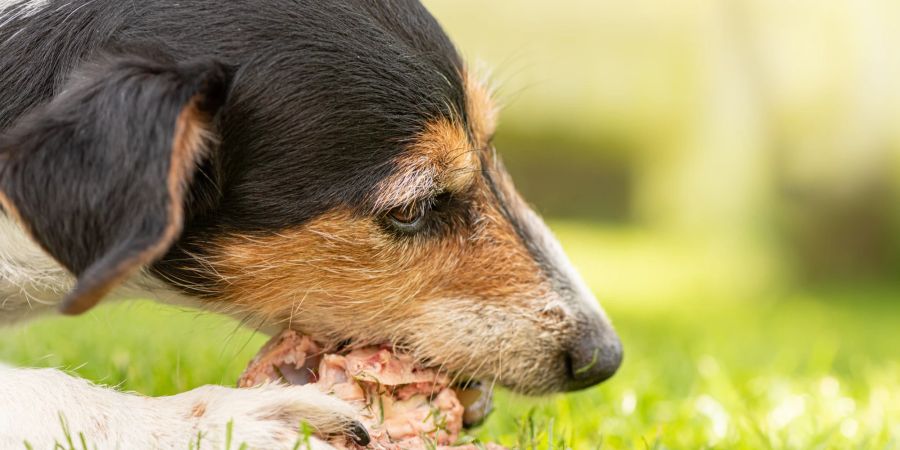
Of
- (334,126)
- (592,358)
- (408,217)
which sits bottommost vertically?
(592,358)

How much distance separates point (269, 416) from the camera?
3.24 metres

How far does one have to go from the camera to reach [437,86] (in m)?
3.90

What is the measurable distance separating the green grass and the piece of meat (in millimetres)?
323

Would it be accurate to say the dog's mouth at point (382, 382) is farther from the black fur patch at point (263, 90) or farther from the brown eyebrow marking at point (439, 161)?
the brown eyebrow marking at point (439, 161)

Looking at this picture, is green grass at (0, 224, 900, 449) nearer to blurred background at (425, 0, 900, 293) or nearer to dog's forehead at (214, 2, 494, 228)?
dog's forehead at (214, 2, 494, 228)

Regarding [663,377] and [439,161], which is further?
[663,377]

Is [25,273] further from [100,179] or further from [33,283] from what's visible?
[100,179]

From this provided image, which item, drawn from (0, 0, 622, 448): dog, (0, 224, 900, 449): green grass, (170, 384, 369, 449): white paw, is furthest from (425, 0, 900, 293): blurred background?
(170, 384, 369, 449): white paw

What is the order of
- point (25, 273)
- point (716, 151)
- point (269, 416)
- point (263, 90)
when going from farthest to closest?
point (716, 151)
point (25, 273)
point (263, 90)
point (269, 416)

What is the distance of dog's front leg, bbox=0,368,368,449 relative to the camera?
3.13 meters

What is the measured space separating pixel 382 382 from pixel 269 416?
519mm

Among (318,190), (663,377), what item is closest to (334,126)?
(318,190)

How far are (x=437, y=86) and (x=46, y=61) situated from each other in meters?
1.40

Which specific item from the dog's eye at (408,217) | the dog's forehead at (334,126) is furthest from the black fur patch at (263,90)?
the dog's eye at (408,217)
